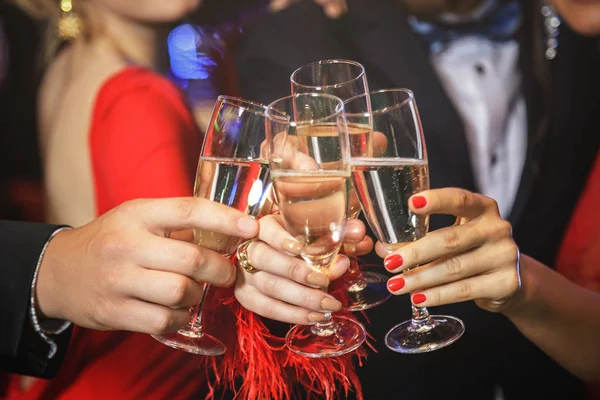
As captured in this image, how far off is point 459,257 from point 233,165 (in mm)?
369

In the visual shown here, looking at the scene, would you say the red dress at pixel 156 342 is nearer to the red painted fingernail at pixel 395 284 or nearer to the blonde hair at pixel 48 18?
the blonde hair at pixel 48 18

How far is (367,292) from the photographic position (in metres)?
1.05

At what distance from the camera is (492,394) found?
3.96ft

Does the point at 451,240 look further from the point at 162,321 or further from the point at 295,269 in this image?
the point at 162,321

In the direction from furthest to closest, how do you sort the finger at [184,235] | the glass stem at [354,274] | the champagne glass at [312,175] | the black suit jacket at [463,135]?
the black suit jacket at [463,135] < the glass stem at [354,274] < the finger at [184,235] < the champagne glass at [312,175]

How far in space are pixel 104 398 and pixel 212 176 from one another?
0.59 m

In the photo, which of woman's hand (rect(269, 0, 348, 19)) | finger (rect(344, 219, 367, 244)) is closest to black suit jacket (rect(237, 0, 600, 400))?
woman's hand (rect(269, 0, 348, 19))

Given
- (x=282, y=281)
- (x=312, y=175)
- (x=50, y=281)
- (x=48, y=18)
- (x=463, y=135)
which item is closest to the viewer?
(x=312, y=175)

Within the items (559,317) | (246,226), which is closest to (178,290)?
(246,226)

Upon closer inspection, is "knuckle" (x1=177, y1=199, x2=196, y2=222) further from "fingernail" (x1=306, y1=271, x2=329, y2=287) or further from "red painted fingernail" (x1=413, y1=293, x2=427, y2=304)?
"red painted fingernail" (x1=413, y1=293, x2=427, y2=304)

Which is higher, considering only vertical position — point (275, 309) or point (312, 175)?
point (312, 175)

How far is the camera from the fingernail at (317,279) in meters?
0.77

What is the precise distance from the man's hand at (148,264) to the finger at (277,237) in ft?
0.18

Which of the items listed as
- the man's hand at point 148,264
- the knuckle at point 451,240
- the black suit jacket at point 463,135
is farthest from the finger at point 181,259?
the black suit jacket at point 463,135
